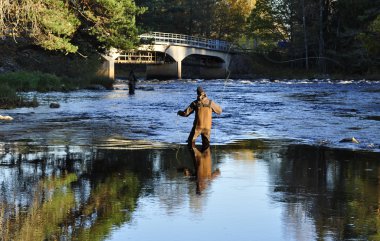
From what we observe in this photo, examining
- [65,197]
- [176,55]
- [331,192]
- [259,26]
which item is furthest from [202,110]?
[259,26]

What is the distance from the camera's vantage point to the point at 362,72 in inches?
3287

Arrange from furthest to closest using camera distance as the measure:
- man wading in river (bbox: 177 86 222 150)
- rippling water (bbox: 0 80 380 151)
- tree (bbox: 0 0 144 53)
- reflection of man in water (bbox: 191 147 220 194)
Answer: tree (bbox: 0 0 144 53) → rippling water (bbox: 0 80 380 151) → man wading in river (bbox: 177 86 222 150) → reflection of man in water (bbox: 191 147 220 194)

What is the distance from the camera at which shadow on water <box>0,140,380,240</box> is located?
29.4ft

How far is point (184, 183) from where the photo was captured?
1205 cm

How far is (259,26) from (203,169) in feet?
266

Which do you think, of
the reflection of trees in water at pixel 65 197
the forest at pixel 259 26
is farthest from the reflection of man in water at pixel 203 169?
the forest at pixel 259 26

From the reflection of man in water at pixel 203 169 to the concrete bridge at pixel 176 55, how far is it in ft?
209

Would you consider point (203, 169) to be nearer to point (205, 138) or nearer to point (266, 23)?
point (205, 138)

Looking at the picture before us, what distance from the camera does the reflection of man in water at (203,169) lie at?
1207 cm

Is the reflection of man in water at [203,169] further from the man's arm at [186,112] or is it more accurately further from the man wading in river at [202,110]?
the man's arm at [186,112]

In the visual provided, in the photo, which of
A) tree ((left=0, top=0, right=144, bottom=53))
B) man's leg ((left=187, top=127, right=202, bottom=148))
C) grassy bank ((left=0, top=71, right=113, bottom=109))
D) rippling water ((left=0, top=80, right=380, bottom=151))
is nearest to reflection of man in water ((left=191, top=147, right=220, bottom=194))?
man's leg ((left=187, top=127, right=202, bottom=148))

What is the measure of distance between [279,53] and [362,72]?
15810 millimetres

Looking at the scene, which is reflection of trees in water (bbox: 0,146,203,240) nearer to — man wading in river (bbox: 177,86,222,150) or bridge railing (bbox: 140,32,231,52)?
man wading in river (bbox: 177,86,222,150)

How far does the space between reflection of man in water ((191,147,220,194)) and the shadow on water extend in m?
0.02
